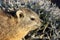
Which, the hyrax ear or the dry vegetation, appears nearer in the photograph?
the hyrax ear

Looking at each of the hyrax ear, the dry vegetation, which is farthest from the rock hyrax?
the dry vegetation

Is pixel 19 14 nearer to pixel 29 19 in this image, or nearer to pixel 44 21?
pixel 29 19

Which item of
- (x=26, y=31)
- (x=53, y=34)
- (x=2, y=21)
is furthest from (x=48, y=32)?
(x=2, y=21)

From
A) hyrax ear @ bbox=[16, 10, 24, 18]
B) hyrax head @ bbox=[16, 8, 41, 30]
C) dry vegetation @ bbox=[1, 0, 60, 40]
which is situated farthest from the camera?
dry vegetation @ bbox=[1, 0, 60, 40]

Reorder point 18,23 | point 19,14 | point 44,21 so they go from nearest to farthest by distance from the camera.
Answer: point 19,14 < point 18,23 < point 44,21

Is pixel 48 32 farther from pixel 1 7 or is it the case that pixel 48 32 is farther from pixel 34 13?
pixel 1 7

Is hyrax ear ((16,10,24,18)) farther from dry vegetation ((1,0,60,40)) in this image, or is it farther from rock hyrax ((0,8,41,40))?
dry vegetation ((1,0,60,40))

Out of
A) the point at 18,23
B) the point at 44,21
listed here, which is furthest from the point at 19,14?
the point at 44,21
